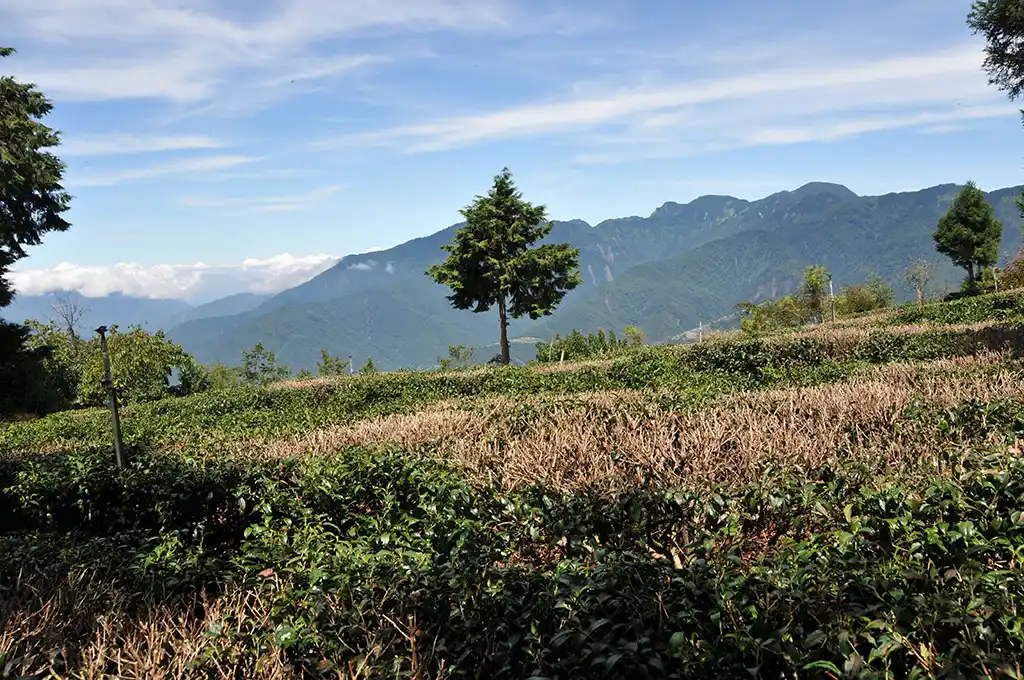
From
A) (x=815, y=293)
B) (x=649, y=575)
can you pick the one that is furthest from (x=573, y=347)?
(x=815, y=293)

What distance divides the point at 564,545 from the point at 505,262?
94.3 ft

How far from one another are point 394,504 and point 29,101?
31.1 metres

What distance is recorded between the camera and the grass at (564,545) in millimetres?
2674

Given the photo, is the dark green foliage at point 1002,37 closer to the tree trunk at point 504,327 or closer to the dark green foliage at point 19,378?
the tree trunk at point 504,327

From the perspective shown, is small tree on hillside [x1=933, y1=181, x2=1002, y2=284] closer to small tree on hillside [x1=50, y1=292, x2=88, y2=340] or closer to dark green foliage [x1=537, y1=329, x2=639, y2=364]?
dark green foliage [x1=537, y1=329, x2=639, y2=364]

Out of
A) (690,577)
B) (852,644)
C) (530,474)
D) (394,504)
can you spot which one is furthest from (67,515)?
(852,644)

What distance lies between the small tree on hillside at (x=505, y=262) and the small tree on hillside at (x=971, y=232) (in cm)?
2978

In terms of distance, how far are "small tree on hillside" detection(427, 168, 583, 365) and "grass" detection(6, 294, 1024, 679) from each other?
2441cm

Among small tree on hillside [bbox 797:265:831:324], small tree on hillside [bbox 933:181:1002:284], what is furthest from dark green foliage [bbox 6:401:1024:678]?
small tree on hillside [bbox 797:265:831:324]

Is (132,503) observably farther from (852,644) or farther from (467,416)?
(852,644)

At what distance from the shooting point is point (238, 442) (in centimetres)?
879

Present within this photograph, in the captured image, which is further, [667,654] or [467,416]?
[467,416]

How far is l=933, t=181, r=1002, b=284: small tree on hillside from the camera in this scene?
147 feet

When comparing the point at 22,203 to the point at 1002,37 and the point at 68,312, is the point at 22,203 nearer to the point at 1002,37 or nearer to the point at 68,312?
the point at 68,312
